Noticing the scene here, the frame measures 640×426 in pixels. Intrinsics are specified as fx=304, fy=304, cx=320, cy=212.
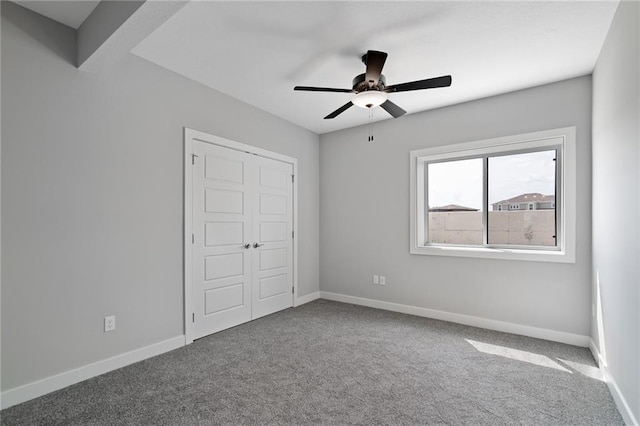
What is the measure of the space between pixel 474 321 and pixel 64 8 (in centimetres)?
485

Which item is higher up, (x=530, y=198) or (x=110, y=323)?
(x=530, y=198)

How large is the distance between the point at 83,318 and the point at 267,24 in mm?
2702

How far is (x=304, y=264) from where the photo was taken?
15.7ft

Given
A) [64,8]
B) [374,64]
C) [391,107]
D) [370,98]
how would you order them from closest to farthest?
[64,8] → [374,64] → [370,98] → [391,107]

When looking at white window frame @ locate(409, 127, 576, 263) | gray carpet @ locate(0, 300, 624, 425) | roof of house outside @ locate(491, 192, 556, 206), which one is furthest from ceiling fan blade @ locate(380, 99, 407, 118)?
gray carpet @ locate(0, 300, 624, 425)

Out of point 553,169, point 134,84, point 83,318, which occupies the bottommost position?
point 83,318

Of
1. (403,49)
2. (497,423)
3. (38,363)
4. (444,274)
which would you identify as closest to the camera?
(497,423)

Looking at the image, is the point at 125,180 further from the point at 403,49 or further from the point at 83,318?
the point at 403,49

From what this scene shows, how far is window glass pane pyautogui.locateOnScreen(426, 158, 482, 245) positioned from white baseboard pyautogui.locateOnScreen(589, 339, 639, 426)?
5.17 ft

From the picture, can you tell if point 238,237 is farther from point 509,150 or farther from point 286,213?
point 509,150

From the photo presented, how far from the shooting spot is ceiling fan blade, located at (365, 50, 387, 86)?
222cm

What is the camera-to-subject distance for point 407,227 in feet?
13.8

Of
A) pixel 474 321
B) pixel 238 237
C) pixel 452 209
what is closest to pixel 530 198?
pixel 452 209

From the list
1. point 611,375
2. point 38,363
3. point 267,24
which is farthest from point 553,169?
point 38,363
